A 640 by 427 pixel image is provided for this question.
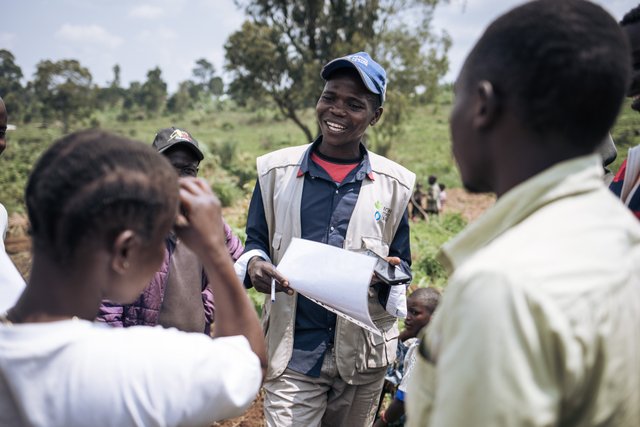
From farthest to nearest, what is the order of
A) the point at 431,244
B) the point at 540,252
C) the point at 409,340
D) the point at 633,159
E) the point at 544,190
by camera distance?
the point at 431,244
the point at 409,340
the point at 633,159
the point at 544,190
the point at 540,252

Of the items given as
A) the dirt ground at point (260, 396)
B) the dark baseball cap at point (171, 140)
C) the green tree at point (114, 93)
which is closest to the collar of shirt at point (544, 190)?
the dark baseball cap at point (171, 140)

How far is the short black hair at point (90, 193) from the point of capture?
1019mm

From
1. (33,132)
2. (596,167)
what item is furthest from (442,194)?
(33,132)

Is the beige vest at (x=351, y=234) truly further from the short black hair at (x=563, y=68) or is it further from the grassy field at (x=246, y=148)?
the grassy field at (x=246, y=148)

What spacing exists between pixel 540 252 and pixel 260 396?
3.52 meters

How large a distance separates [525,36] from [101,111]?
39689mm

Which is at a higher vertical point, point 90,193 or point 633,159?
point 90,193

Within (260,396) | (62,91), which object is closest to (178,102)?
(62,91)

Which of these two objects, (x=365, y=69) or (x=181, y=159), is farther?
(x=181, y=159)

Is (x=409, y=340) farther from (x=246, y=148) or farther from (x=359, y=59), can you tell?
(x=246, y=148)

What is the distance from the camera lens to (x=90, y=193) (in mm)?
1015

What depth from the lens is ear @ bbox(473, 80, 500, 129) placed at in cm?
97

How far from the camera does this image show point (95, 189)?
102 centimetres

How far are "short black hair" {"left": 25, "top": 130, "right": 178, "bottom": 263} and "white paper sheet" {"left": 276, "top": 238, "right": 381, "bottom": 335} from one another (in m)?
1.05
